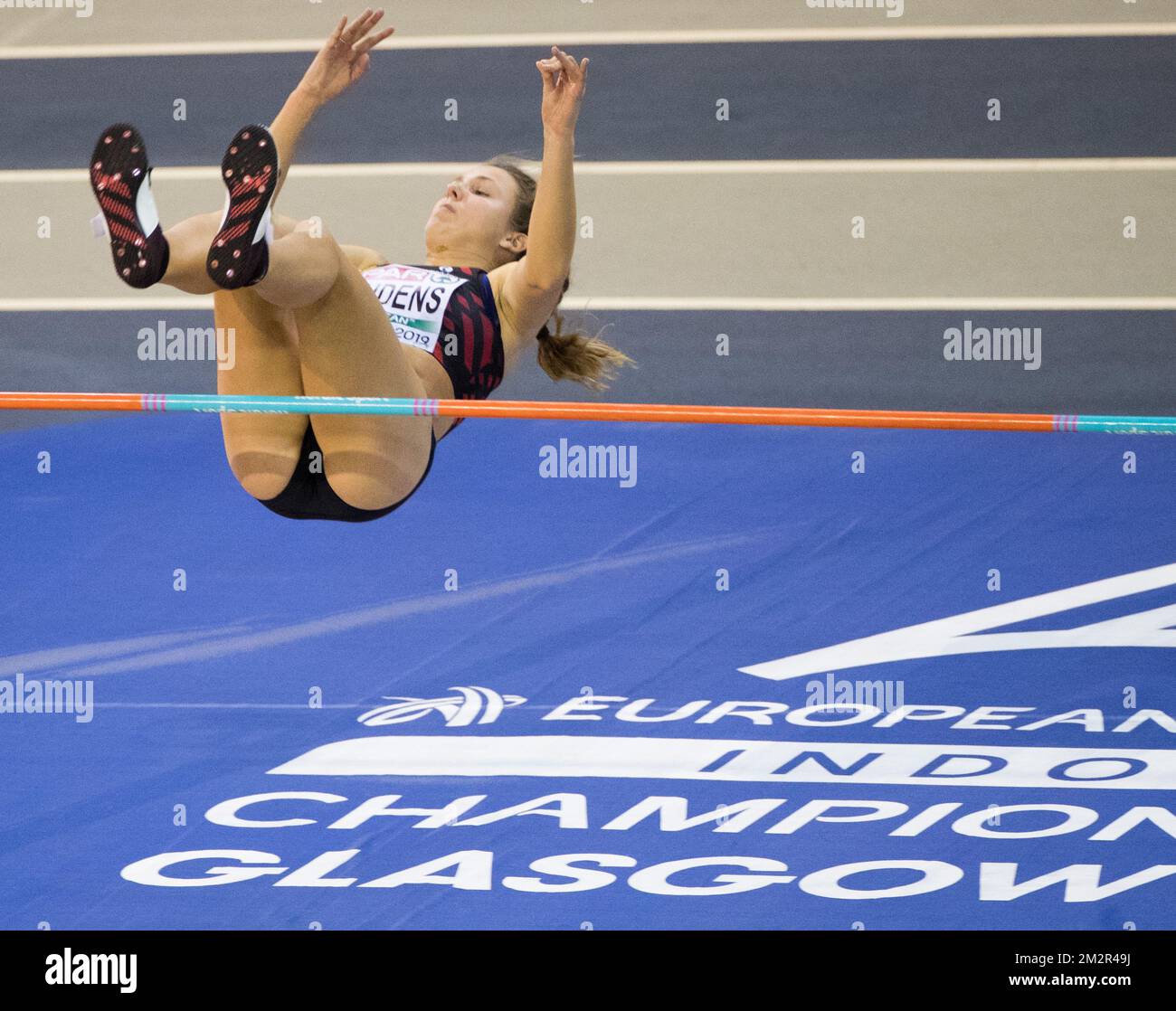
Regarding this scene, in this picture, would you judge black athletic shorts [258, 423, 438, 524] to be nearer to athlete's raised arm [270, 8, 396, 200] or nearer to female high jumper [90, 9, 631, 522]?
female high jumper [90, 9, 631, 522]

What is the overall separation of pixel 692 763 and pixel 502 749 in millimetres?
430

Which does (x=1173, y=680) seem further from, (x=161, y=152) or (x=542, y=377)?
(x=161, y=152)

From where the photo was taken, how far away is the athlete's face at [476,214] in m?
3.14

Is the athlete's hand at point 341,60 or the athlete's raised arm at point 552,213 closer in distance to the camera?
the athlete's raised arm at point 552,213

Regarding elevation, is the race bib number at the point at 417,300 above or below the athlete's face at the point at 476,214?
below

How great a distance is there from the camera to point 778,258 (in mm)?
5355

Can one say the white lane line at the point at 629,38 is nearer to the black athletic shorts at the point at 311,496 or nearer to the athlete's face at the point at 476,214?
the athlete's face at the point at 476,214

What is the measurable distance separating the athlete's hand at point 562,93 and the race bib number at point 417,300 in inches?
16.3

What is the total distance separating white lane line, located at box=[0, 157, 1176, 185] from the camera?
5.27 metres

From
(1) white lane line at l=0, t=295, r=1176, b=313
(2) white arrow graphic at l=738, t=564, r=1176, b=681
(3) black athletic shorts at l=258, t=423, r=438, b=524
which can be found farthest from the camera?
(1) white lane line at l=0, t=295, r=1176, b=313

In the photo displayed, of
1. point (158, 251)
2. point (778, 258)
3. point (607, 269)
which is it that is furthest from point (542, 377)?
point (158, 251)

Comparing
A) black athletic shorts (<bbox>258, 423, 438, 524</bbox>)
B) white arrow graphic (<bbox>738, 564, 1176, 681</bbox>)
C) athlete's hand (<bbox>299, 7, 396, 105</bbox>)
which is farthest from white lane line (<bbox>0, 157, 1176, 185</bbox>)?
black athletic shorts (<bbox>258, 423, 438, 524</bbox>)

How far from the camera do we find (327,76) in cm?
284

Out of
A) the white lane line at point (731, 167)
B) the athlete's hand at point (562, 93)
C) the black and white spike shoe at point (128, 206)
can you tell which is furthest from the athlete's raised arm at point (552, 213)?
the white lane line at point (731, 167)
